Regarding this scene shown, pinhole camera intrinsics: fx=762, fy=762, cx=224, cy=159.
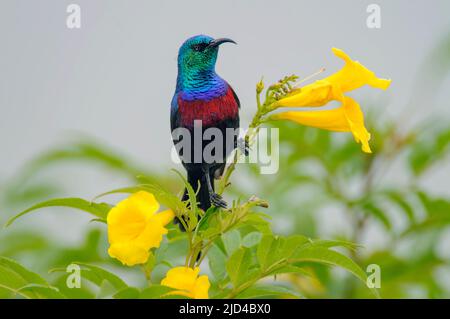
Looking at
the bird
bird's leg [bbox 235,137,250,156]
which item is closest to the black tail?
the bird

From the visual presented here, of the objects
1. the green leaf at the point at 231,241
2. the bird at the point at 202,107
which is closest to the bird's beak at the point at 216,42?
the bird at the point at 202,107

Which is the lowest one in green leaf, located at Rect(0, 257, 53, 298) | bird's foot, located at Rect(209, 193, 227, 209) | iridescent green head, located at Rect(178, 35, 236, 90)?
green leaf, located at Rect(0, 257, 53, 298)

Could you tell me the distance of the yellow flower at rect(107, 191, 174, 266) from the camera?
1343mm

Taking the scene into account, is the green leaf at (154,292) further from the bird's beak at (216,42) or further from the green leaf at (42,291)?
the bird's beak at (216,42)

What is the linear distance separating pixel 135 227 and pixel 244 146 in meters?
0.25

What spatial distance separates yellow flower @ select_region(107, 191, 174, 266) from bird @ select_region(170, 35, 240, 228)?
120 millimetres

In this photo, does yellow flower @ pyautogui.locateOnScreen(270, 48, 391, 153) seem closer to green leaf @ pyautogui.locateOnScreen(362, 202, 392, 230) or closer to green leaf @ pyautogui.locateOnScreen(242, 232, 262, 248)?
green leaf @ pyautogui.locateOnScreen(242, 232, 262, 248)

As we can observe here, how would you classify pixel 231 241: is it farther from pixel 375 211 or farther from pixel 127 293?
pixel 375 211

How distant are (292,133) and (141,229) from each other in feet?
4.92

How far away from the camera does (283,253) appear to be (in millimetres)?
1417

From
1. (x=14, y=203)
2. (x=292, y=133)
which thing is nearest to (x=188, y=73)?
(x=292, y=133)

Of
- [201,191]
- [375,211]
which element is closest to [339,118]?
[201,191]

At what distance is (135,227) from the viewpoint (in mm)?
1372
